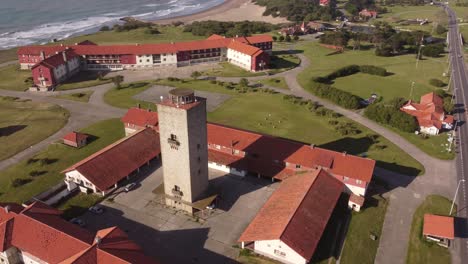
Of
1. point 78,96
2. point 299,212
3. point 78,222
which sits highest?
point 78,96

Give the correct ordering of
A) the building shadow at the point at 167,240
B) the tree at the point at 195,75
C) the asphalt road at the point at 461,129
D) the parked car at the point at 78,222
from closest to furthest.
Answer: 1. the building shadow at the point at 167,240
2. the parked car at the point at 78,222
3. the asphalt road at the point at 461,129
4. the tree at the point at 195,75

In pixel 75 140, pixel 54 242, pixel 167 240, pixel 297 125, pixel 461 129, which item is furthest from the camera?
pixel 297 125

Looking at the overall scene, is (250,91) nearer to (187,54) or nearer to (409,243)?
(187,54)

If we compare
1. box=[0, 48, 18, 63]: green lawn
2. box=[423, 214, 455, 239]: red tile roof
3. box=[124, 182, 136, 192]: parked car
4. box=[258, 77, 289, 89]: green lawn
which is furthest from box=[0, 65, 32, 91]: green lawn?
box=[423, 214, 455, 239]: red tile roof

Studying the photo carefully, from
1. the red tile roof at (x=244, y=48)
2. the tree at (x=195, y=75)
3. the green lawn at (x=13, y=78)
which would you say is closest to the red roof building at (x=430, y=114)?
the red tile roof at (x=244, y=48)

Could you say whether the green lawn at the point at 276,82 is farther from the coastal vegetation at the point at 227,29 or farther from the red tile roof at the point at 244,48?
the coastal vegetation at the point at 227,29

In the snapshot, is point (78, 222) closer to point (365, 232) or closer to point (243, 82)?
point (365, 232)

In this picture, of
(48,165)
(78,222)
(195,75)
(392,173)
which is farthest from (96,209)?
(195,75)
